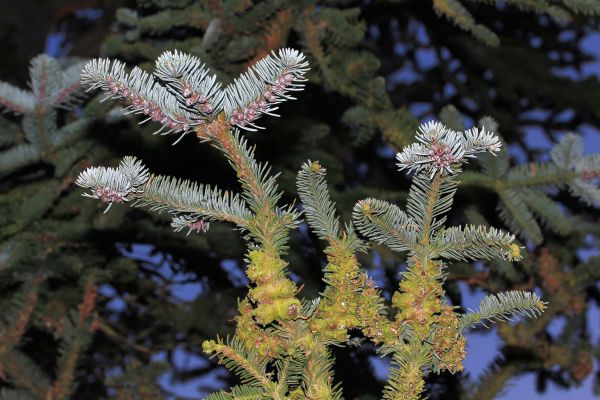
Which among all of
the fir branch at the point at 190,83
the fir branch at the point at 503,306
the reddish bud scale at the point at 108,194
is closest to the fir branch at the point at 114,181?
the reddish bud scale at the point at 108,194

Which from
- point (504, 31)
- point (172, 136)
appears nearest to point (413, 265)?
point (172, 136)

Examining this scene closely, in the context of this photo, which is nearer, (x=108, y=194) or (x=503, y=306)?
(x=108, y=194)

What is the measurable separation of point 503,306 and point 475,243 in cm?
13

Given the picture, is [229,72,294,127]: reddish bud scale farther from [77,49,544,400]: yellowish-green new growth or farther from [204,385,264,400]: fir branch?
[204,385,264,400]: fir branch

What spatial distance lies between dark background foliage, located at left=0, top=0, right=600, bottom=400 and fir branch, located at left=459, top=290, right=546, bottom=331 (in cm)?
78

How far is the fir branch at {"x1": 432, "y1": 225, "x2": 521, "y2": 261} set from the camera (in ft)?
3.91

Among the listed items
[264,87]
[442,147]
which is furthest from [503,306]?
[264,87]

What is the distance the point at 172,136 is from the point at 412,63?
2.84 m

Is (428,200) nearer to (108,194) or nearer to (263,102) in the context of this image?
(263,102)

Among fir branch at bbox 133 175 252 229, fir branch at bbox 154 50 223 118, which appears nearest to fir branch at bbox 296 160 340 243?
fir branch at bbox 133 175 252 229

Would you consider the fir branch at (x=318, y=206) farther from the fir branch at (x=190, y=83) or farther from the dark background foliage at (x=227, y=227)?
the dark background foliage at (x=227, y=227)

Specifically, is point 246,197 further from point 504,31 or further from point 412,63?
point 412,63

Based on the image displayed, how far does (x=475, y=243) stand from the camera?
4.00 feet

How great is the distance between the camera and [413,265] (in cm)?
121
